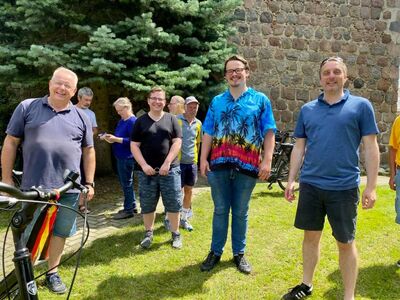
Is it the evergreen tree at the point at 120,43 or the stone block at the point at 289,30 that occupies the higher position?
the stone block at the point at 289,30

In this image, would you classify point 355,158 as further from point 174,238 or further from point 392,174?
point 174,238

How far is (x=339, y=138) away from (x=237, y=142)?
0.96 metres

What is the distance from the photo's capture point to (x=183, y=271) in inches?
145

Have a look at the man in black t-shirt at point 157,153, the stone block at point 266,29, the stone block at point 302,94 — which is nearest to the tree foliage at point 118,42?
the man in black t-shirt at point 157,153

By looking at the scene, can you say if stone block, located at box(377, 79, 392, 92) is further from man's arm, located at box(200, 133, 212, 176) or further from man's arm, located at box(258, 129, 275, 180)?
man's arm, located at box(200, 133, 212, 176)

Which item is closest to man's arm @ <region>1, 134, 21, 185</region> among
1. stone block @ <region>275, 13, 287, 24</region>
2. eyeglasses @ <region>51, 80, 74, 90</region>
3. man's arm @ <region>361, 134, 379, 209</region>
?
eyeglasses @ <region>51, 80, 74, 90</region>

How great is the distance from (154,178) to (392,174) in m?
2.46

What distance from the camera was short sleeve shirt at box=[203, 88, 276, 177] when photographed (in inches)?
134

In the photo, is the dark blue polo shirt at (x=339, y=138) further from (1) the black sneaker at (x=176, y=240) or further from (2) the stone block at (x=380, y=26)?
(2) the stone block at (x=380, y=26)

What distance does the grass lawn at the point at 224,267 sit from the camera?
10.8 feet

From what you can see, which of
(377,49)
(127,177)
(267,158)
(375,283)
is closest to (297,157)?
(267,158)

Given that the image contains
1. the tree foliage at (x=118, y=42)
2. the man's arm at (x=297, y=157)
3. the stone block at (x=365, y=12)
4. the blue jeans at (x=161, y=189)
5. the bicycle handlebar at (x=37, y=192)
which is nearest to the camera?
the bicycle handlebar at (x=37, y=192)

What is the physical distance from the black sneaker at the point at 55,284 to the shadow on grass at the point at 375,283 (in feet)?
7.43

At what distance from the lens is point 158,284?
3.44 meters
